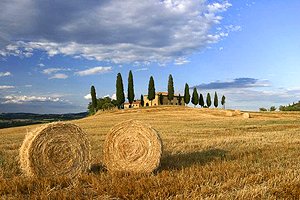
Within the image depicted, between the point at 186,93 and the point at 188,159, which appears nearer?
the point at 188,159

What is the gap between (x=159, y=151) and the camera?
1016cm

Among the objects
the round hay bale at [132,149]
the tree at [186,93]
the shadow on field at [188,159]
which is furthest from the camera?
the tree at [186,93]

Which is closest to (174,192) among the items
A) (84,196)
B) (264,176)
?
(84,196)

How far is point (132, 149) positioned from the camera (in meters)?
10.3

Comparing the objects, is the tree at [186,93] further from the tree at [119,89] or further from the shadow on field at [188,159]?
the shadow on field at [188,159]

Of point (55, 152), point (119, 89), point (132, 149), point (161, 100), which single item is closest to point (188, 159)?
point (132, 149)

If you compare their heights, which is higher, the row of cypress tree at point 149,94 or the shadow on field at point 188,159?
the row of cypress tree at point 149,94

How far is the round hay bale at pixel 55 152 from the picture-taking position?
9.37 metres

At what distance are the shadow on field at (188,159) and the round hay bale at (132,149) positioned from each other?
48cm

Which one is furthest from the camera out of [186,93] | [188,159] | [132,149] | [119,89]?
[186,93]

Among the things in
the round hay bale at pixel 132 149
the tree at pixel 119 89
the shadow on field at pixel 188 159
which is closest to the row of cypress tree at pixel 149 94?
the tree at pixel 119 89

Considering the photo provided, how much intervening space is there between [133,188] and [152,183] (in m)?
0.59

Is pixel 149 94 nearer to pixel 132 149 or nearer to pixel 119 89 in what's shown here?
pixel 119 89

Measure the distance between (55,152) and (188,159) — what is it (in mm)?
4107
